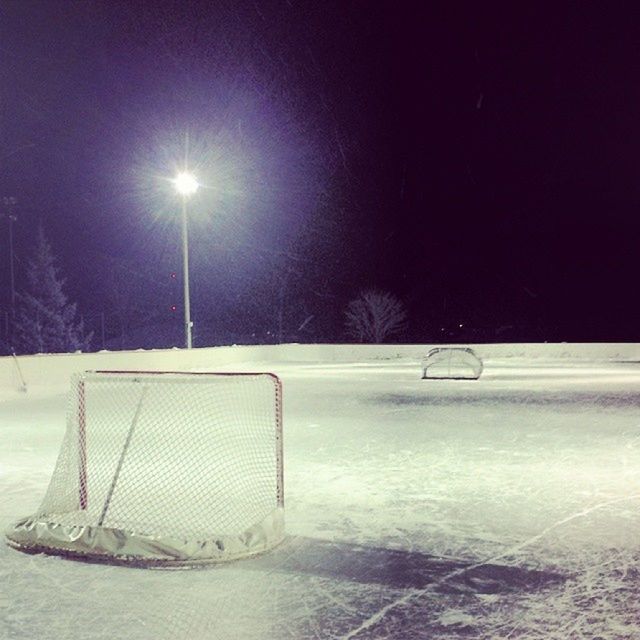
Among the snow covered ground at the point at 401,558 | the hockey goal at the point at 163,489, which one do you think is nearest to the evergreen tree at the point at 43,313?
the hockey goal at the point at 163,489

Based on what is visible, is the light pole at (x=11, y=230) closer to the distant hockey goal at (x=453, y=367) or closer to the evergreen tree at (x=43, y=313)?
the evergreen tree at (x=43, y=313)

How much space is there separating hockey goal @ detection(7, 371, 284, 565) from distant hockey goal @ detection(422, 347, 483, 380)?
Result: 41.4 ft

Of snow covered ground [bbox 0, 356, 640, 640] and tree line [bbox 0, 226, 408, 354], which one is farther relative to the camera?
tree line [bbox 0, 226, 408, 354]

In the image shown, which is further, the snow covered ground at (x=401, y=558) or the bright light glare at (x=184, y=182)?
the bright light glare at (x=184, y=182)

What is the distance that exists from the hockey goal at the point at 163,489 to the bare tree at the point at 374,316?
68040mm

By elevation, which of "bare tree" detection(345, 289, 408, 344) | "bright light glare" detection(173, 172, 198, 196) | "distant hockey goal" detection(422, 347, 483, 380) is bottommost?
"distant hockey goal" detection(422, 347, 483, 380)

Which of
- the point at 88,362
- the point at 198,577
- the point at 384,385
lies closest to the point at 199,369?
the point at 88,362

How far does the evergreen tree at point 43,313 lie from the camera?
7412 centimetres

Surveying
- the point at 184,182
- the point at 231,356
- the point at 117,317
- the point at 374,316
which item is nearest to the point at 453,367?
the point at 231,356

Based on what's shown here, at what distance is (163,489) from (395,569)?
130 inches

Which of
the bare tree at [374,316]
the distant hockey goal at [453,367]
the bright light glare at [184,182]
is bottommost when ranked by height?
the distant hockey goal at [453,367]

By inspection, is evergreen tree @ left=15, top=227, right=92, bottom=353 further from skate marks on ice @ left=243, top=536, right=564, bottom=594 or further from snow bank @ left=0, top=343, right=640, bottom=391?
skate marks on ice @ left=243, top=536, right=564, bottom=594

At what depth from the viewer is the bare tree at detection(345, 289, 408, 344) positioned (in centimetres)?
8131

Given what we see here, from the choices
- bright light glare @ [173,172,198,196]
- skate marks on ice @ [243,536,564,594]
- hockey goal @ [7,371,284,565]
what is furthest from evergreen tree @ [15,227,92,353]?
skate marks on ice @ [243,536,564,594]
